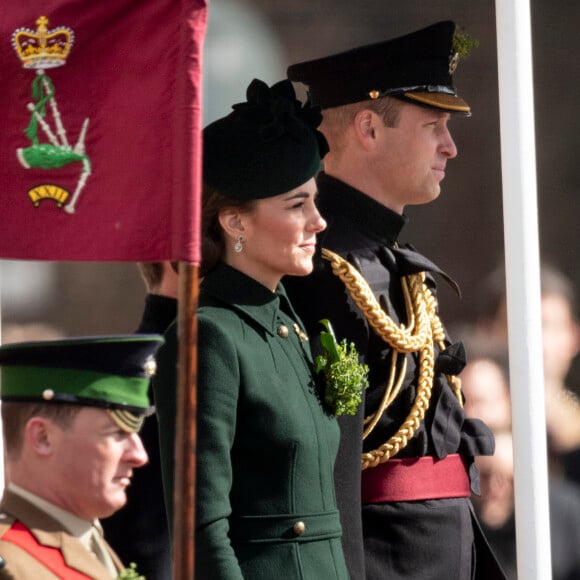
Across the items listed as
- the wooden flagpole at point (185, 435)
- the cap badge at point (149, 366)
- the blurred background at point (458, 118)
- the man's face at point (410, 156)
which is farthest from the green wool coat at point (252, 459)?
the blurred background at point (458, 118)

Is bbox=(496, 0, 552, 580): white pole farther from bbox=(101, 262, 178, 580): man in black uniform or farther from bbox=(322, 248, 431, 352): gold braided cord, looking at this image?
bbox=(101, 262, 178, 580): man in black uniform

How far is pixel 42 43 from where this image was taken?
151 inches

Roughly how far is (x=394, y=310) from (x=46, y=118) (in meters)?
1.33

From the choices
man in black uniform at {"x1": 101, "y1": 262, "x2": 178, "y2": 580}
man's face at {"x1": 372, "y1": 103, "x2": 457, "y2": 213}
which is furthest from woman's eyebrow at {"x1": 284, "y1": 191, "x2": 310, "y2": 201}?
man's face at {"x1": 372, "y1": 103, "x2": 457, "y2": 213}

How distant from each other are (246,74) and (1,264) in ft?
3.26

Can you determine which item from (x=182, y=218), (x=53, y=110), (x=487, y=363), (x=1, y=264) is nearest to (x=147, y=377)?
(x=182, y=218)

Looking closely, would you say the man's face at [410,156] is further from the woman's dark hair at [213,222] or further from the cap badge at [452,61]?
the woman's dark hair at [213,222]

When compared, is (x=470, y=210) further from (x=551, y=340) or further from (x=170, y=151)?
(x=170, y=151)

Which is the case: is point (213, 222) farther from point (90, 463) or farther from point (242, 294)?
point (90, 463)

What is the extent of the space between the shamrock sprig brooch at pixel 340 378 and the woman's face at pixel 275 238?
22 cm

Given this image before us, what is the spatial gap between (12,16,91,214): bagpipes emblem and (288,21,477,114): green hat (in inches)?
51.5

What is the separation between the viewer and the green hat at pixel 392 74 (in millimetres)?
4980

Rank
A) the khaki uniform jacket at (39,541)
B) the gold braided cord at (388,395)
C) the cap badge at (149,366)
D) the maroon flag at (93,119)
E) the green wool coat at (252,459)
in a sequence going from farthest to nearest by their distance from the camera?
the gold braided cord at (388,395), the green wool coat at (252,459), the maroon flag at (93,119), the cap badge at (149,366), the khaki uniform jacket at (39,541)

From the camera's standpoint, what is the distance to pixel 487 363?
6293mm
